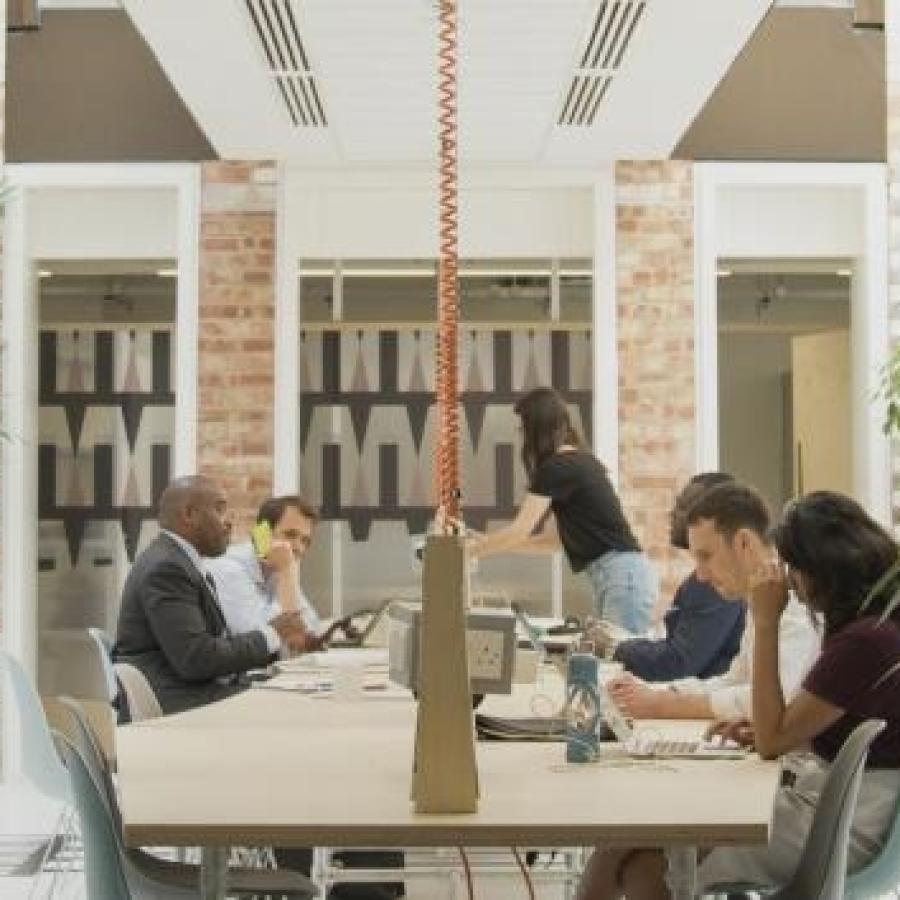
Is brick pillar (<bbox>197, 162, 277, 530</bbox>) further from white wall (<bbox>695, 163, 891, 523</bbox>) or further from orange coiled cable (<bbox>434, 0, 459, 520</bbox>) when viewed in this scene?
orange coiled cable (<bbox>434, 0, 459, 520</bbox>)

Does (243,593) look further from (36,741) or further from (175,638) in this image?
(36,741)

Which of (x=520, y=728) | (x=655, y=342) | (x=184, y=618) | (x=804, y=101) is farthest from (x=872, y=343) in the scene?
(x=520, y=728)

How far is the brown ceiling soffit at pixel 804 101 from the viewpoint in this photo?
8.26 meters

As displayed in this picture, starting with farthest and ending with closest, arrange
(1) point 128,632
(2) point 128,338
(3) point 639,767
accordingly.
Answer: (2) point 128,338 → (1) point 128,632 → (3) point 639,767

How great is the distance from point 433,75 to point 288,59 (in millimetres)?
561

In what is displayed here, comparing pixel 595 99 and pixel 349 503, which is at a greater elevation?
pixel 595 99

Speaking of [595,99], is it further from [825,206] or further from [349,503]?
[349,503]

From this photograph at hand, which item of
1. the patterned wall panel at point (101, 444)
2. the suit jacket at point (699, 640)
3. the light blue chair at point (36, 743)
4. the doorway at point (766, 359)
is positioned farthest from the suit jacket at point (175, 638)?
the doorway at point (766, 359)

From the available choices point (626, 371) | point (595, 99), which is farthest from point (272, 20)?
point (626, 371)

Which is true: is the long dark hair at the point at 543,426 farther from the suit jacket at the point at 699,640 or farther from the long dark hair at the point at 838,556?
the long dark hair at the point at 838,556

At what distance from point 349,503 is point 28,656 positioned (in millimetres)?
1739

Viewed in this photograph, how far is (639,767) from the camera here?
2.96 meters

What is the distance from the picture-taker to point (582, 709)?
309 cm

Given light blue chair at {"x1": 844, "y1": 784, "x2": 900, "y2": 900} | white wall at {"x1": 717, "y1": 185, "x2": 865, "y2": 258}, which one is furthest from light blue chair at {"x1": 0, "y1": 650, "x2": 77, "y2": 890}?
white wall at {"x1": 717, "y1": 185, "x2": 865, "y2": 258}
